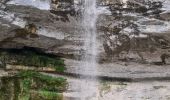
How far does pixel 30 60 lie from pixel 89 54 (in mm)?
969

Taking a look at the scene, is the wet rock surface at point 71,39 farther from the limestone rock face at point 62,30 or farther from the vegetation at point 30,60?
the vegetation at point 30,60

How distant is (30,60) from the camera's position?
680 cm

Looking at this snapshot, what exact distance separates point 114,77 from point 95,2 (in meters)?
1.38

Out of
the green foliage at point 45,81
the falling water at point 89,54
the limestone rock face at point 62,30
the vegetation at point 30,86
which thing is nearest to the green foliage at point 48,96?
the vegetation at point 30,86

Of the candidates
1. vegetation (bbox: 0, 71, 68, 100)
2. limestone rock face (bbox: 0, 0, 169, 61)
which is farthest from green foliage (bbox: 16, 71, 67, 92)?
limestone rock face (bbox: 0, 0, 169, 61)

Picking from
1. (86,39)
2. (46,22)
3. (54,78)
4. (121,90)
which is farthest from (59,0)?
(121,90)

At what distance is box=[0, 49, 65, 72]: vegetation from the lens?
679cm

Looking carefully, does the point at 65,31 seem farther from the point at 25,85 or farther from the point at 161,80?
the point at 161,80

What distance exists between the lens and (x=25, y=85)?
6.67m

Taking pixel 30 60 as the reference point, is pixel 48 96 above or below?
below

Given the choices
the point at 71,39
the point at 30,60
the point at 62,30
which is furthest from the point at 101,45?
the point at 30,60

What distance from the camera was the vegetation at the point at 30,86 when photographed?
663 cm

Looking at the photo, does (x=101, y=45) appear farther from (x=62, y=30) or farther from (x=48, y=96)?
(x=48, y=96)

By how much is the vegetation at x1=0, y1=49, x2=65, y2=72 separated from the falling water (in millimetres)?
404
